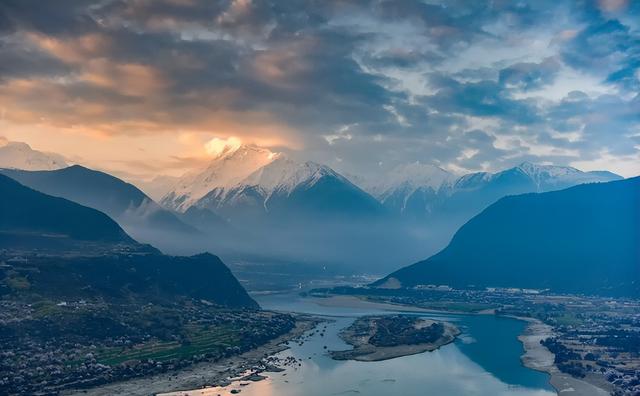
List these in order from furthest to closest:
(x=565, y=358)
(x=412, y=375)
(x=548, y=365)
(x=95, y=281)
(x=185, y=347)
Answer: (x=95, y=281) < (x=185, y=347) < (x=565, y=358) < (x=548, y=365) < (x=412, y=375)

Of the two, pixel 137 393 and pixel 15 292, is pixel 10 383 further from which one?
pixel 15 292

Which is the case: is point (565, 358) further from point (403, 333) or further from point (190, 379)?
point (190, 379)

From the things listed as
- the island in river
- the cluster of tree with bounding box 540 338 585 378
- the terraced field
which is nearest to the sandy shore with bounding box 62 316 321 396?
the terraced field

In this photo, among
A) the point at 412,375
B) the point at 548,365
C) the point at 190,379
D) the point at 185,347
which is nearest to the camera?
the point at 190,379

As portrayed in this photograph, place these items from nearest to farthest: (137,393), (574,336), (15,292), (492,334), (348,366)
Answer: (137,393) → (348,366) → (15,292) → (574,336) → (492,334)

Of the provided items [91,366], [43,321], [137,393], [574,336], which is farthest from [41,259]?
[574,336]

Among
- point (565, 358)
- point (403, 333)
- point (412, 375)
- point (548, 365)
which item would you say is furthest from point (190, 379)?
point (565, 358)
